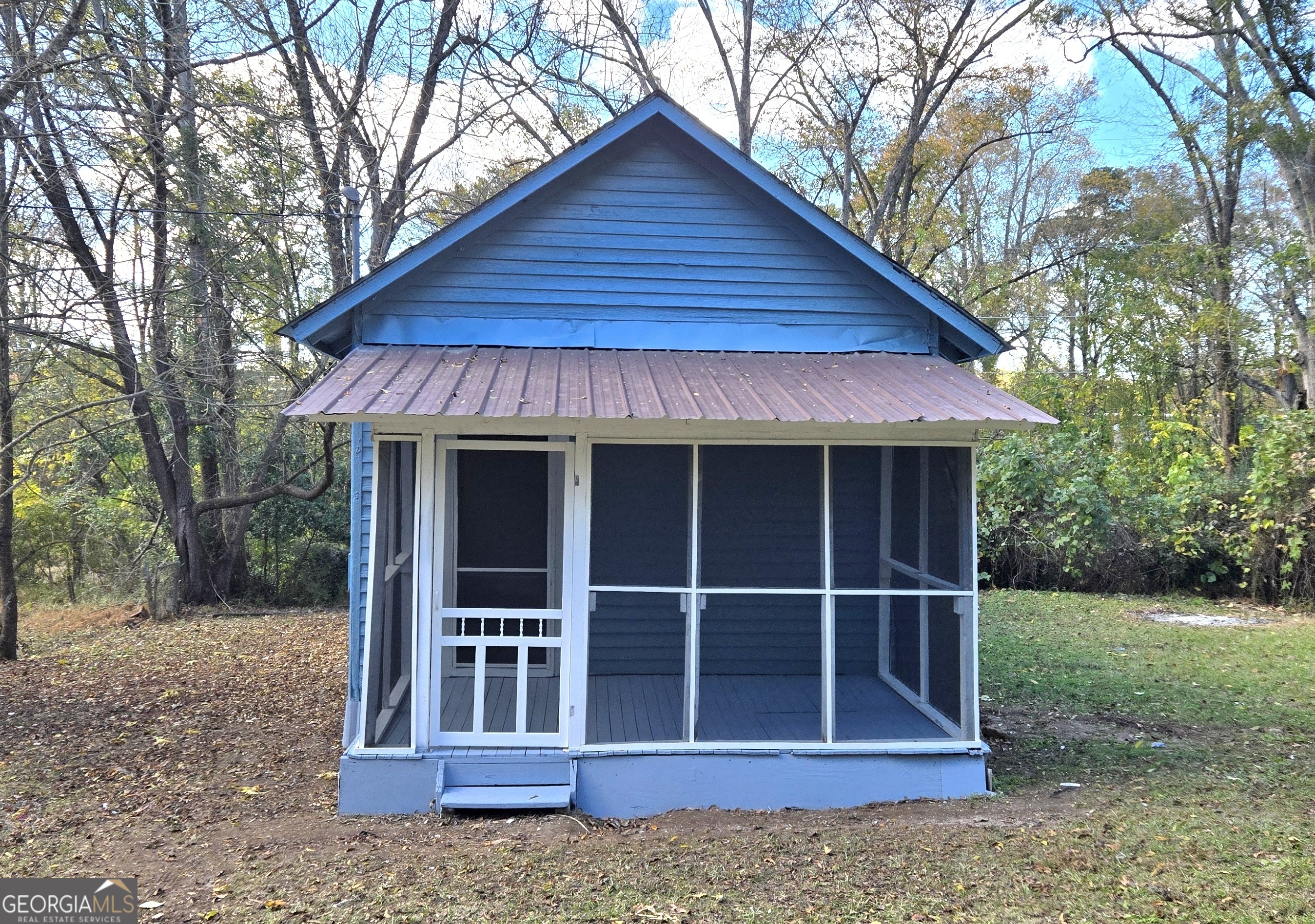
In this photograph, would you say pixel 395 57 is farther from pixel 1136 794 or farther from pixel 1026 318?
pixel 1026 318

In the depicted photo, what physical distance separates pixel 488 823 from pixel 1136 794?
422 cm

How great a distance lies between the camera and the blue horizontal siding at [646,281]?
21.3 ft

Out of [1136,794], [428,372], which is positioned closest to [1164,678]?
[1136,794]

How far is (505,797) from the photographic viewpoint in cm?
527

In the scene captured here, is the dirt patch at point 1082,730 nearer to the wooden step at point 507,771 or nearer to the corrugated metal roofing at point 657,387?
the corrugated metal roofing at point 657,387

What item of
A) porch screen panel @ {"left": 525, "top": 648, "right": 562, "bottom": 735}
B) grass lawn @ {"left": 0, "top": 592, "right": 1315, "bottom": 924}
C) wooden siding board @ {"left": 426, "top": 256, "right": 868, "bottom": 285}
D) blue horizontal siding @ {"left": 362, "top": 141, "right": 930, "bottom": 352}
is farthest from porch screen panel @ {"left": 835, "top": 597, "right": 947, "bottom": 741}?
wooden siding board @ {"left": 426, "top": 256, "right": 868, "bottom": 285}

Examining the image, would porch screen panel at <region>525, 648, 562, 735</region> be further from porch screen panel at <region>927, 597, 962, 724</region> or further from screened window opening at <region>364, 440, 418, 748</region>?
porch screen panel at <region>927, 597, 962, 724</region>

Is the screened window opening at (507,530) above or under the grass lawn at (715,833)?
above

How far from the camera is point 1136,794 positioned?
17.8ft

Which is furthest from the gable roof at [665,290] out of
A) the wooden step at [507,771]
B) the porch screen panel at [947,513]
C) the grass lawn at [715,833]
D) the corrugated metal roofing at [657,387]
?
the grass lawn at [715,833]

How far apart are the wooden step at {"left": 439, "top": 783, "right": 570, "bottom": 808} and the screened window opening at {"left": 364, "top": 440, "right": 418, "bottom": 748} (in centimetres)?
48

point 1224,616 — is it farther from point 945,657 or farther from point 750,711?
point 750,711

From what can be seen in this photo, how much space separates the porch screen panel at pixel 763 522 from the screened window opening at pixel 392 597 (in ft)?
9.11

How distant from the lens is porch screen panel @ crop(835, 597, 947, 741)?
235 inches
